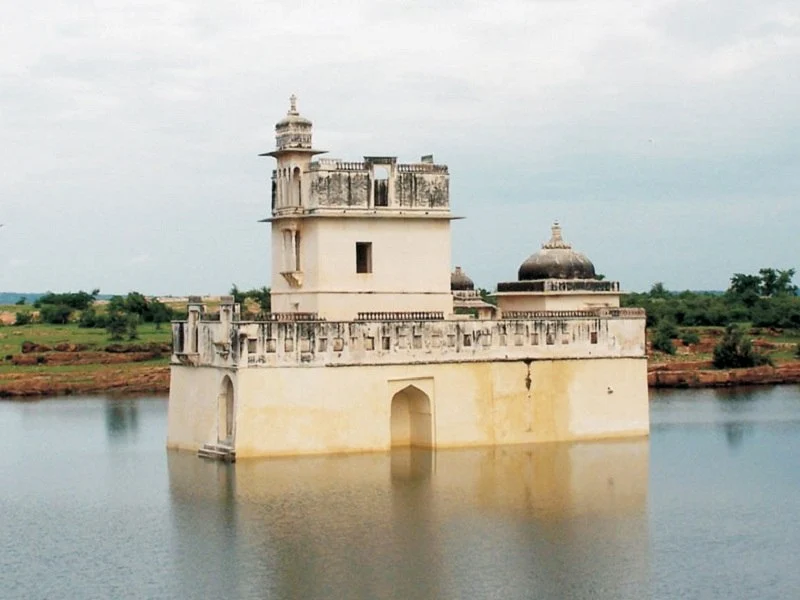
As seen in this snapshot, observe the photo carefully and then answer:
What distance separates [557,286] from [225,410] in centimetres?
788

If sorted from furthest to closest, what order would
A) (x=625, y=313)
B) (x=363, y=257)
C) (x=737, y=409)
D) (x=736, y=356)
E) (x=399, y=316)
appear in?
(x=736, y=356) → (x=737, y=409) → (x=625, y=313) → (x=363, y=257) → (x=399, y=316)

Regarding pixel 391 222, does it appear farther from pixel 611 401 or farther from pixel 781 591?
pixel 781 591

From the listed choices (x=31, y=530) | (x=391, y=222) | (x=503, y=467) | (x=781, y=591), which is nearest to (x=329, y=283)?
(x=391, y=222)

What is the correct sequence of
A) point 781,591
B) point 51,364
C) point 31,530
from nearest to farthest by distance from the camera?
1. point 781,591
2. point 31,530
3. point 51,364

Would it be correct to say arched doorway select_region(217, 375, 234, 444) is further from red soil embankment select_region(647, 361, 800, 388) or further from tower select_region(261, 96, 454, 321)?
red soil embankment select_region(647, 361, 800, 388)

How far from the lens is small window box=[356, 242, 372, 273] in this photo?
3541cm

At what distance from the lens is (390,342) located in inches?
1331

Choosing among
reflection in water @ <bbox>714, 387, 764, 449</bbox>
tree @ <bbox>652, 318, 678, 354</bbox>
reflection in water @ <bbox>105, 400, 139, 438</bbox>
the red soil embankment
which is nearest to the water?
reflection in water @ <bbox>714, 387, 764, 449</bbox>

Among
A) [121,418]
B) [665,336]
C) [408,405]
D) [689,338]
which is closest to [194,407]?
[408,405]

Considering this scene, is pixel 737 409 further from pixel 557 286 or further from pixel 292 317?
pixel 292 317

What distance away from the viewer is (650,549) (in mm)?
25406

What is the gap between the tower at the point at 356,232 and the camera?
115ft

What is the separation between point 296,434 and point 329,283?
3.67m

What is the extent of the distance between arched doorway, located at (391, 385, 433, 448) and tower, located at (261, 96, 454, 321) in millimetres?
1890
